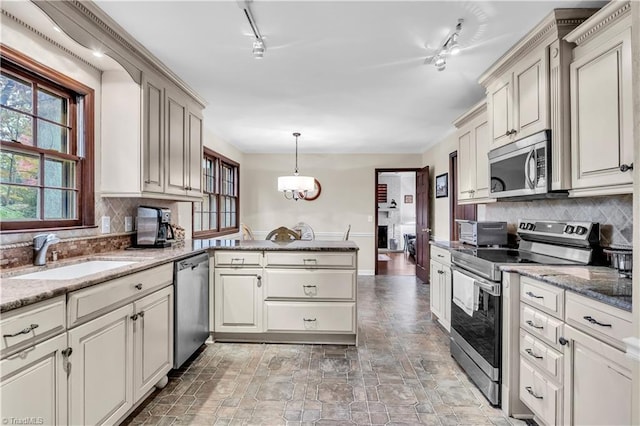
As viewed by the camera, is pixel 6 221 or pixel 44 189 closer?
pixel 6 221

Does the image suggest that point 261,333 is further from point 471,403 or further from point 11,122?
point 11,122

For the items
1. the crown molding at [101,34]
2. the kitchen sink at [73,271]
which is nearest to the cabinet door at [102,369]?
the kitchen sink at [73,271]

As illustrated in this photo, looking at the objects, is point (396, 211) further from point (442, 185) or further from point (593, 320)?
point (593, 320)

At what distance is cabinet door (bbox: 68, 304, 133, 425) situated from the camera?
4.62 feet

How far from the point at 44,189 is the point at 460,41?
9.93ft

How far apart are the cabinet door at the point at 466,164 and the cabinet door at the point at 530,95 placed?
0.90 metres

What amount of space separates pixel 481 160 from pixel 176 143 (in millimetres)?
2921

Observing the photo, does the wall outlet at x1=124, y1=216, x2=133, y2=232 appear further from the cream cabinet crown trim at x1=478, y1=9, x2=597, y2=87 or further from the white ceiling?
the cream cabinet crown trim at x1=478, y1=9, x2=597, y2=87

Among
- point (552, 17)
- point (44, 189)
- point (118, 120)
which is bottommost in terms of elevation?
point (44, 189)

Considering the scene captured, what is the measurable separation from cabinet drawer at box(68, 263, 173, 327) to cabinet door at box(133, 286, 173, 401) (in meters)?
0.08

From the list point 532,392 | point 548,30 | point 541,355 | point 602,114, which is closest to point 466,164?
point 548,30

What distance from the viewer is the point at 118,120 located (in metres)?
2.44

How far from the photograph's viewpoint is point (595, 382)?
1.37 metres

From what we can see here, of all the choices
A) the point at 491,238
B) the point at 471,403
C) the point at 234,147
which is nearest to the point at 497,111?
the point at 491,238
